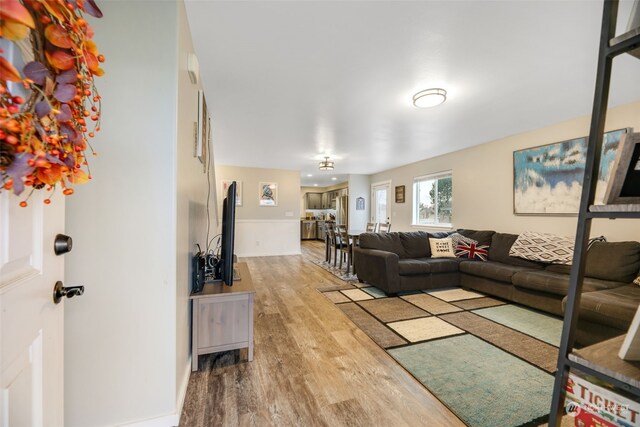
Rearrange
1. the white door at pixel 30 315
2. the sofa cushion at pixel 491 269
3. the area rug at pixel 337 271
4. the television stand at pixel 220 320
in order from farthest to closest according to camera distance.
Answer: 1. the area rug at pixel 337 271
2. the sofa cushion at pixel 491 269
3. the television stand at pixel 220 320
4. the white door at pixel 30 315

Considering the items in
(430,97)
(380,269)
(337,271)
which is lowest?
(337,271)

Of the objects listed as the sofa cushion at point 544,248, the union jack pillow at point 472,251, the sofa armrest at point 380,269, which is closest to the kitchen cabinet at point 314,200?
the sofa armrest at point 380,269

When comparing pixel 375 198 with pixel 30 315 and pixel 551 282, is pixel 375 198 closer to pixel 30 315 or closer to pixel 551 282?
pixel 551 282

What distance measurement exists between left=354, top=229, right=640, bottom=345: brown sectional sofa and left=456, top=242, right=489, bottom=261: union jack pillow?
3.4 inches

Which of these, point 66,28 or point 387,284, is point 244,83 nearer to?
point 66,28

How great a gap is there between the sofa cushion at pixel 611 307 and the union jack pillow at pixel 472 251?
1677 millimetres

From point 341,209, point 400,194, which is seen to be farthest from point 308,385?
point 341,209

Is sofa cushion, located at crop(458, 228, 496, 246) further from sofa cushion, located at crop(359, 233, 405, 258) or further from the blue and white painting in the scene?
sofa cushion, located at crop(359, 233, 405, 258)

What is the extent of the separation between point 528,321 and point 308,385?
2.46m

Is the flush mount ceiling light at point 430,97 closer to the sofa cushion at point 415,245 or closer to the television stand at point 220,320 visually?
the sofa cushion at point 415,245

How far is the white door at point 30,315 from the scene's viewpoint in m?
0.57

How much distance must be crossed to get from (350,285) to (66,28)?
398cm

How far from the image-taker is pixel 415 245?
432cm

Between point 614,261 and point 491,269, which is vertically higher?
→ point 614,261
